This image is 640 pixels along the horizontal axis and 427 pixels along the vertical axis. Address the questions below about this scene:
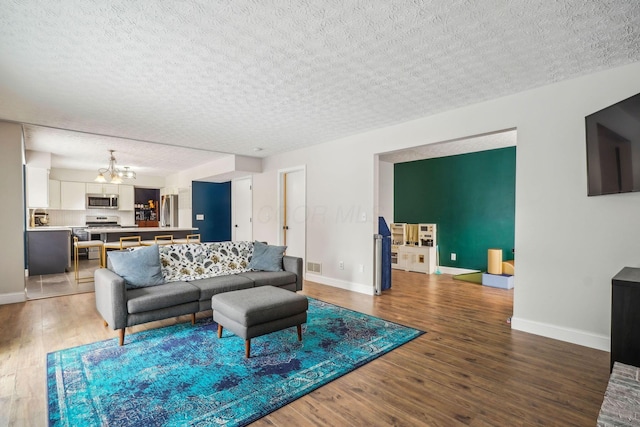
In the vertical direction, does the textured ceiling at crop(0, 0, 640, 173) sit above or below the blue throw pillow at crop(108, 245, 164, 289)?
above

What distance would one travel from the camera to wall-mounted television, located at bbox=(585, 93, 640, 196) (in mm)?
2408

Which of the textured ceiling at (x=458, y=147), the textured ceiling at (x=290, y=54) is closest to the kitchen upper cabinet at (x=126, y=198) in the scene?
the textured ceiling at (x=290, y=54)

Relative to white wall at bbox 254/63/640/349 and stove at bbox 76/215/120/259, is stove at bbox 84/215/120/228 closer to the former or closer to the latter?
stove at bbox 76/215/120/259

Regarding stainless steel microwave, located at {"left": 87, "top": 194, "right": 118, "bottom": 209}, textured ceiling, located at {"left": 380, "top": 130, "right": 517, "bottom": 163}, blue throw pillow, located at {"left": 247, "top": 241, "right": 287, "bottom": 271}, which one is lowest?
blue throw pillow, located at {"left": 247, "top": 241, "right": 287, "bottom": 271}

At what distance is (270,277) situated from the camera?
156 inches

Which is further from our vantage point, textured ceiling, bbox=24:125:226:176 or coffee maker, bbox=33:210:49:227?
coffee maker, bbox=33:210:49:227

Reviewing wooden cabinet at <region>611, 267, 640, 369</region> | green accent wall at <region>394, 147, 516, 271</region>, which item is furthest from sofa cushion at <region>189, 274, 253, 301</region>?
green accent wall at <region>394, 147, 516, 271</region>

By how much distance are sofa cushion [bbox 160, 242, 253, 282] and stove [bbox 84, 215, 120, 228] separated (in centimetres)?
694

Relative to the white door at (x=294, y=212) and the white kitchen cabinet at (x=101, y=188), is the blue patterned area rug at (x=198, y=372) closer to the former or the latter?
the white door at (x=294, y=212)

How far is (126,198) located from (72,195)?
1.32 m

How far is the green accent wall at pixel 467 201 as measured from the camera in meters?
6.02

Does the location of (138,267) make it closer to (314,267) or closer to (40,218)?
(314,267)

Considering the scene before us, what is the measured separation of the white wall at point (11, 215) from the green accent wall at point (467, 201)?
7159 millimetres

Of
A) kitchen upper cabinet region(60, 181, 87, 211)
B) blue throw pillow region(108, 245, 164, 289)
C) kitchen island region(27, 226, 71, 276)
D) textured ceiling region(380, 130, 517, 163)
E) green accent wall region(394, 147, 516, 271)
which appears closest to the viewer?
blue throw pillow region(108, 245, 164, 289)
